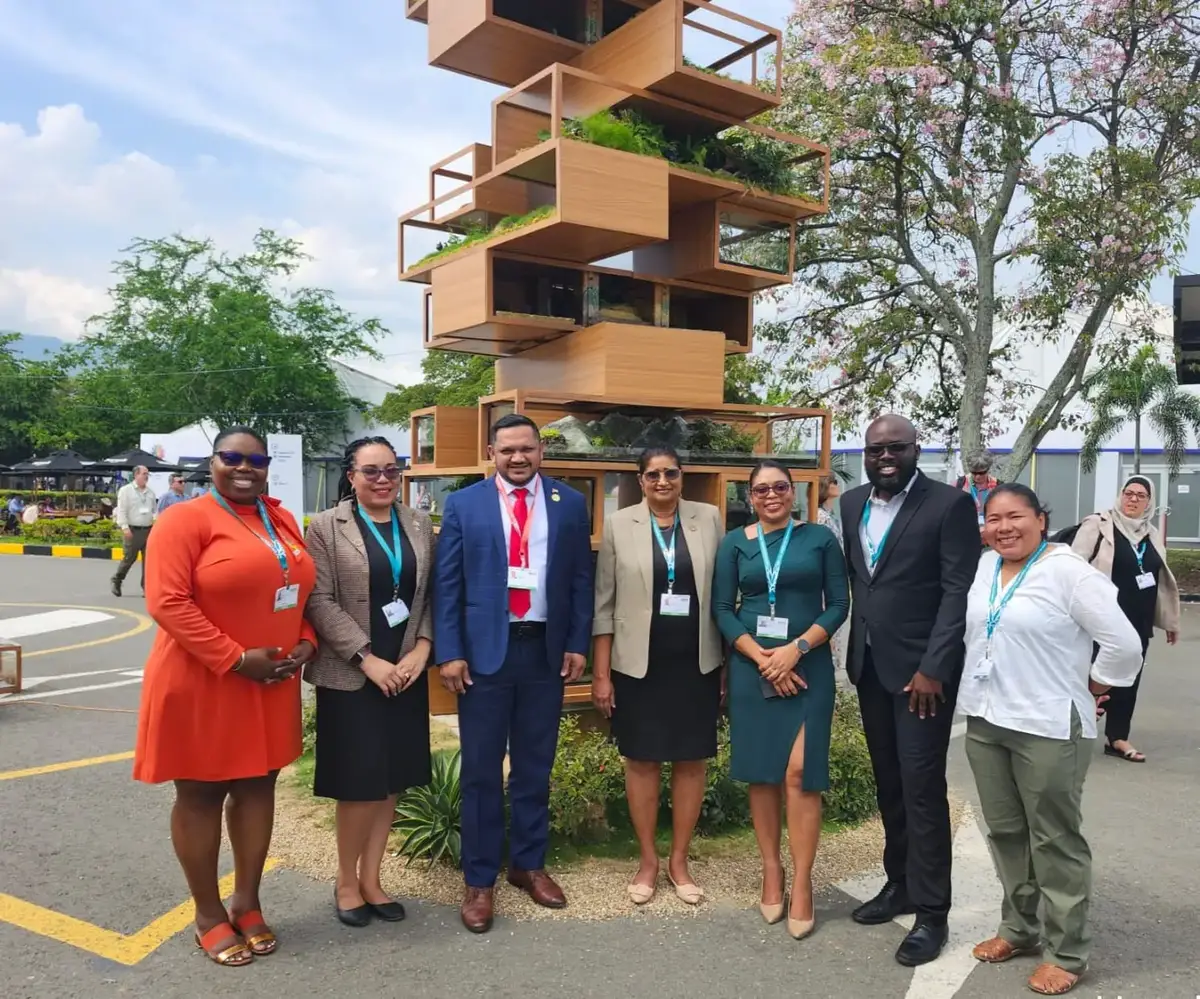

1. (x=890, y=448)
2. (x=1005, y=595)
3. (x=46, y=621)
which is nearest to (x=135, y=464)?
(x=46, y=621)

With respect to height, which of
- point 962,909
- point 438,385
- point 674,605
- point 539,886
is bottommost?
point 962,909

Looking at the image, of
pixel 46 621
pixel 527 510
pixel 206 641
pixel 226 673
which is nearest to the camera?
pixel 206 641

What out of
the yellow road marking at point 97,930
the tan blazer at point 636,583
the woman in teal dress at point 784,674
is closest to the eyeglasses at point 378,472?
the tan blazer at point 636,583

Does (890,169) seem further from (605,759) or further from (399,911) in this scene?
(399,911)

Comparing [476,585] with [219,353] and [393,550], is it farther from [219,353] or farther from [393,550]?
[219,353]

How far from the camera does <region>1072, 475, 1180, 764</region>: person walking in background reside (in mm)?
6141

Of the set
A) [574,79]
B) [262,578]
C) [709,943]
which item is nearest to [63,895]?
[262,578]

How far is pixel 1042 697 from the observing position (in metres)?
3.24

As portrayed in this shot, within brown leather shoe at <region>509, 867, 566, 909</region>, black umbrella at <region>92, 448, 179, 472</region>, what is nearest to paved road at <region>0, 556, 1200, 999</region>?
brown leather shoe at <region>509, 867, 566, 909</region>

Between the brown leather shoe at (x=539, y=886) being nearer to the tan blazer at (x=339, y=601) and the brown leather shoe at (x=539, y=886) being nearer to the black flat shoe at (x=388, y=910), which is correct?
the black flat shoe at (x=388, y=910)

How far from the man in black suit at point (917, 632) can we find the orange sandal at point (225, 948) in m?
2.34

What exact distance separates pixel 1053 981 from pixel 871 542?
1601mm

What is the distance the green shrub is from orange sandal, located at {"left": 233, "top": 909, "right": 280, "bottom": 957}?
105 inches

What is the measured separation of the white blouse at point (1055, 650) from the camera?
127 inches
